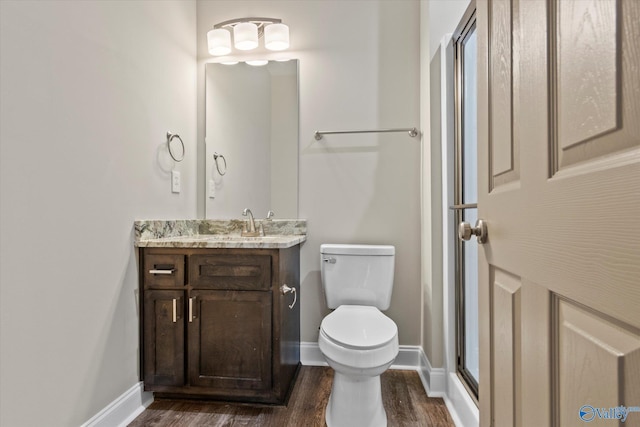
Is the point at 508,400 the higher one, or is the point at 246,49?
the point at 246,49

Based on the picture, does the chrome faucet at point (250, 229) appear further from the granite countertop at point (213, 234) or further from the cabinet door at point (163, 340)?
the cabinet door at point (163, 340)

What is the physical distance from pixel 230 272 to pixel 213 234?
71 centimetres

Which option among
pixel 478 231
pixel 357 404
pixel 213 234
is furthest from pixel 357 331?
pixel 213 234

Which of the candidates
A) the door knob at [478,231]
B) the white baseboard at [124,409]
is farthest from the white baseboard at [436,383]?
the white baseboard at [124,409]

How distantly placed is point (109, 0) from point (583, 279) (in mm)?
1936

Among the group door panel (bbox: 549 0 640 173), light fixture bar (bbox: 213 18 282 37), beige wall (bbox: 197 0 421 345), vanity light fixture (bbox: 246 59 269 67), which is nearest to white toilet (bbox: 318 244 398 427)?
beige wall (bbox: 197 0 421 345)

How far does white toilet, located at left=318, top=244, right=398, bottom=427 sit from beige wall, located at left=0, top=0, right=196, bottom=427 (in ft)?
3.20

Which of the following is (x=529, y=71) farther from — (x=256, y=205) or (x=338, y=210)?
(x=256, y=205)

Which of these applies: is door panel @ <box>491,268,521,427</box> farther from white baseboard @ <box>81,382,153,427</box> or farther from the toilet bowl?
white baseboard @ <box>81,382,153,427</box>

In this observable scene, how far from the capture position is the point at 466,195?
1623 mm

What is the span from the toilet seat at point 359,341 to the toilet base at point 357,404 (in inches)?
5.4

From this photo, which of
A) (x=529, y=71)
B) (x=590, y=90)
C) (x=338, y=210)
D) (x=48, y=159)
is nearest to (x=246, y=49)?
(x=338, y=210)

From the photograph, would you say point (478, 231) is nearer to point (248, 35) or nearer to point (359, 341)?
point (359, 341)

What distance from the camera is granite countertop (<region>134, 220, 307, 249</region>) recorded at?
160cm
